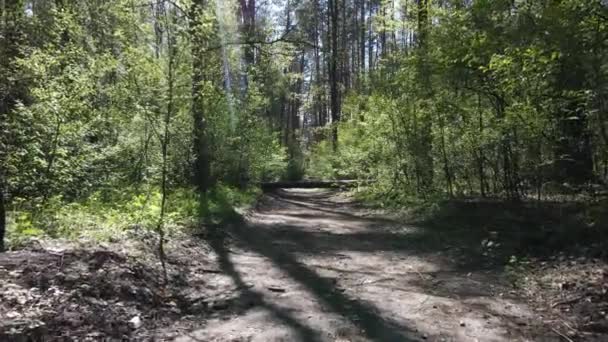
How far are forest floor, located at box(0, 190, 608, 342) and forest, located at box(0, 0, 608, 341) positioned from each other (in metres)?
0.04

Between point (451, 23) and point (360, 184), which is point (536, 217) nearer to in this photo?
point (451, 23)

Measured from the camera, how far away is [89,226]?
6281 millimetres

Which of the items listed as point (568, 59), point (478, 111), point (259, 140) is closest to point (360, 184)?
point (259, 140)

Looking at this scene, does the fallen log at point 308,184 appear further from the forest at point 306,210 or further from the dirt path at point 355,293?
the dirt path at point 355,293

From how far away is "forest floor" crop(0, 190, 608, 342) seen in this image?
159 inches

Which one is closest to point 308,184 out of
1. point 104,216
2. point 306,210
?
point 306,210

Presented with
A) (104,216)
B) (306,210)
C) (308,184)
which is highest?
(104,216)

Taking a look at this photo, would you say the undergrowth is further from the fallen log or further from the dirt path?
the fallen log

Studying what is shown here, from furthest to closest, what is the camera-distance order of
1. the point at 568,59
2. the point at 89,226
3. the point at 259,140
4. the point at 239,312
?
the point at 259,140, the point at 568,59, the point at 89,226, the point at 239,312

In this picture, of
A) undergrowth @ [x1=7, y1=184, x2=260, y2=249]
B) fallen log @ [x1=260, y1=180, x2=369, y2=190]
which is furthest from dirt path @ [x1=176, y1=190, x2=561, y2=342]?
fallen log @ [x1=260, y1=180, x2=369, y2=190]

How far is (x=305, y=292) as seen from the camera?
17.8 feet

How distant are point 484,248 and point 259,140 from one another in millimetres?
9859

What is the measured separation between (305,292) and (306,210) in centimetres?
859

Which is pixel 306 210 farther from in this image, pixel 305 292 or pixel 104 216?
pixel 305 292
